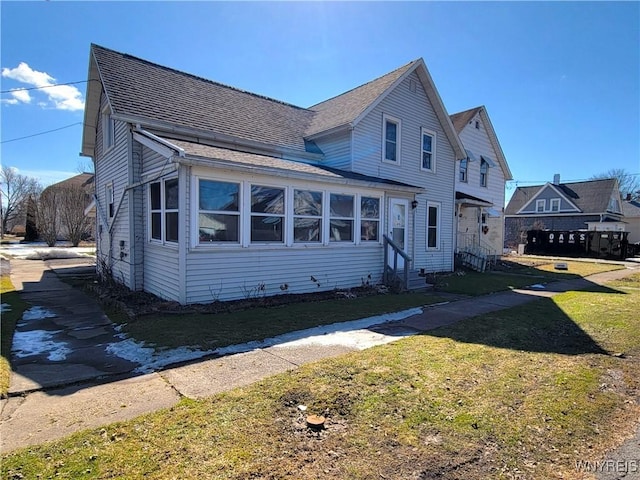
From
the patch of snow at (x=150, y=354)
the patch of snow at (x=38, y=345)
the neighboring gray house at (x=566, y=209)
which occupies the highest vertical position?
the neighboring gray house at (x=566, y=209)

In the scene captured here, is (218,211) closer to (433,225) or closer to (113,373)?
(113,373)

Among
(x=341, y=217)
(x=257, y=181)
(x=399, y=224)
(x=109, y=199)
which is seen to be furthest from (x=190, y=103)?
(x=399, y=224)

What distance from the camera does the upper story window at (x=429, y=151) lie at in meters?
14.8

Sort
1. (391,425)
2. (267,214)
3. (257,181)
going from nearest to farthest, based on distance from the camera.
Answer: (391,425), (257,181), (267,214)

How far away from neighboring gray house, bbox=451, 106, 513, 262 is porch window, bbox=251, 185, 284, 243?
39.0 ft

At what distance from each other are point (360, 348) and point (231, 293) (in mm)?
3988

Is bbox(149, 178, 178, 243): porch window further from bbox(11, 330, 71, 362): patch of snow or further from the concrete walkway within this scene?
bbox(11, 330, 71, 362): patch of snow

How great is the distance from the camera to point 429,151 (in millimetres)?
14930

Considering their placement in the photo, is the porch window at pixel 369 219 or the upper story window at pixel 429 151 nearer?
the porch window at pixel 369 219

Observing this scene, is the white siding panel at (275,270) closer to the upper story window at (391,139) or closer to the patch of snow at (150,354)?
the patch of snow at (150,354)

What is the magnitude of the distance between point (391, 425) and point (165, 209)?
7257 mm

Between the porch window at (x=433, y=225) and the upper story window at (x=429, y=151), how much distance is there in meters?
1.53

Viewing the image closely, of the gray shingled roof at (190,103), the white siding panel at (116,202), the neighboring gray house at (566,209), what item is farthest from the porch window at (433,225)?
the neighboring gray house at (566,209)

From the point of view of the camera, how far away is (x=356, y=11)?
1105 cm
